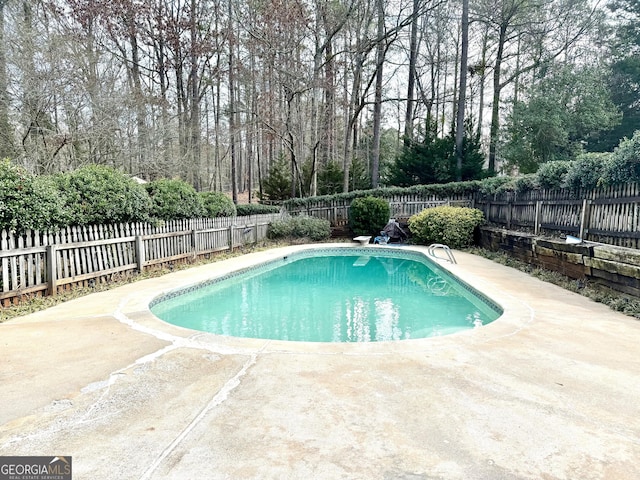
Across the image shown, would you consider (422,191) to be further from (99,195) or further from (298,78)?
(99,195)

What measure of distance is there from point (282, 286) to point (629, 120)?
2013cm

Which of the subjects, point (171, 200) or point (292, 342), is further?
point (171, 200)

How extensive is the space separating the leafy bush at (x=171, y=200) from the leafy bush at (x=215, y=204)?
0.85 m

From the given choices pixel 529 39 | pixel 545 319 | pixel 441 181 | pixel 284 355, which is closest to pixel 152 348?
pixel 284 355

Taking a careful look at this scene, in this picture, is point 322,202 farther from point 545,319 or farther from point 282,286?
point 545,319

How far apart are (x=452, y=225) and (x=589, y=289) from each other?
596 centimetres

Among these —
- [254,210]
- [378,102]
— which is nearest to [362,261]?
[254,210]

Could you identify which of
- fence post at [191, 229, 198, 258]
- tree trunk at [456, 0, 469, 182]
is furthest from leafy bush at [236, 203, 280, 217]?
tree trunk at [456, 0, 469, 182]

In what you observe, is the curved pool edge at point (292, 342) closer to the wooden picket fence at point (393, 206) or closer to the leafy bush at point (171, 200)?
the leafy bush at point (171, 200)

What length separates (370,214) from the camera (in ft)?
43.3

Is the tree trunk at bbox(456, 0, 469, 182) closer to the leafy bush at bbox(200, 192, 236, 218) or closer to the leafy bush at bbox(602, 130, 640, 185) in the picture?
the leafy bush at bbox(602, 130, 640, 185)

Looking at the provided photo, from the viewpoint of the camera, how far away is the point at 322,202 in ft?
49.1

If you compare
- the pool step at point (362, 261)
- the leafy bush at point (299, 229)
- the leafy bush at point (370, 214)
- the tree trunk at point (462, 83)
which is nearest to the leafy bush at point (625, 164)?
the pool step at point (362, 261)

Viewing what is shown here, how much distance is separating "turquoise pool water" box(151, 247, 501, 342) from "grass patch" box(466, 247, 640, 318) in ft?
4.84
